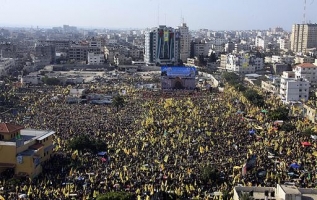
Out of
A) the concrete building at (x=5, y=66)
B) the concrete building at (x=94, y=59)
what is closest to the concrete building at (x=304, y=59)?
the concrete building at (x=94, y=59)

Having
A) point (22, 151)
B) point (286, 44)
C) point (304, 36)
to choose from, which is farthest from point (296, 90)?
point (286, 44)

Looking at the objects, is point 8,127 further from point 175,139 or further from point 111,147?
point 175,139

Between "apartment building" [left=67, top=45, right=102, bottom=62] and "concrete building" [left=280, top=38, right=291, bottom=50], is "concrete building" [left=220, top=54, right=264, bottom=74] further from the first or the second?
"concrete building" [left=280, top=38, right=291, bottom=50]

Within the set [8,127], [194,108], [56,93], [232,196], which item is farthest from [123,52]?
[232,196]

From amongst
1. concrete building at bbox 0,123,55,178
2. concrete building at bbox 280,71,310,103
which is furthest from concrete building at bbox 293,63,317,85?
concrete building at bbox 0,123,55,178

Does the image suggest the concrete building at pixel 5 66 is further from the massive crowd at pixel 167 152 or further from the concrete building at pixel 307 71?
the concrete building at pixel 307 71
